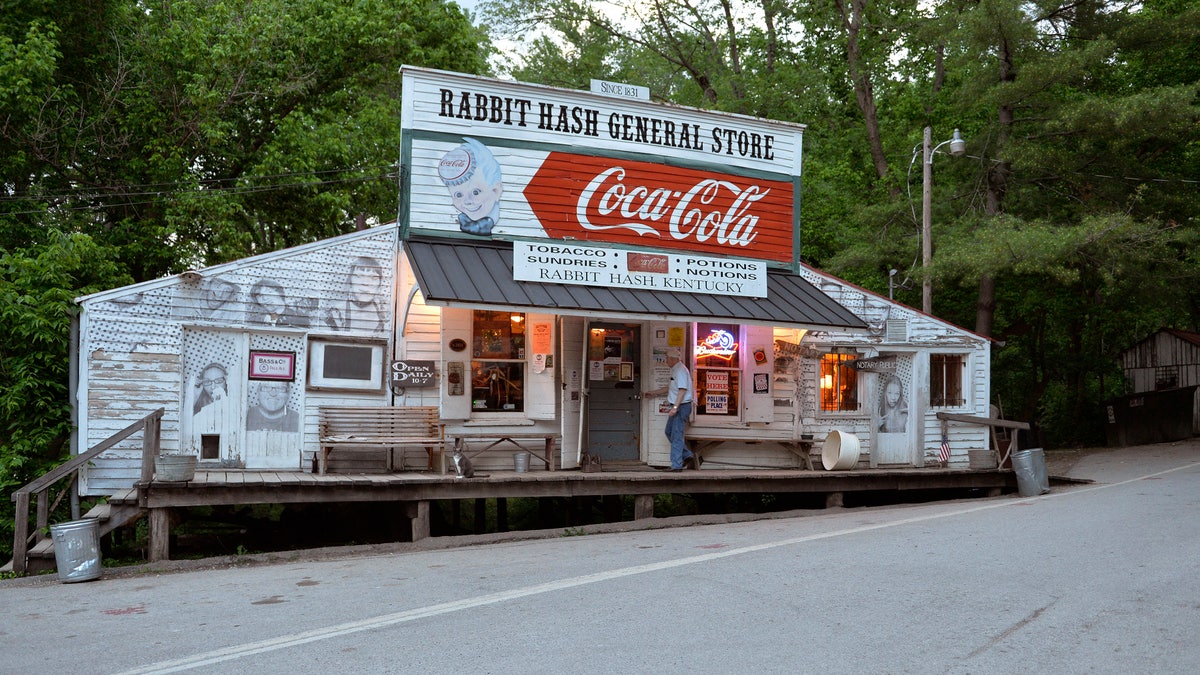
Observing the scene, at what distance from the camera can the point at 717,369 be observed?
1530 centimetres

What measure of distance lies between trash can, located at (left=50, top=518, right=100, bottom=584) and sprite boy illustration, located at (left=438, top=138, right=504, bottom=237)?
612 centimetres

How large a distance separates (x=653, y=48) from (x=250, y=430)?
22599 mm

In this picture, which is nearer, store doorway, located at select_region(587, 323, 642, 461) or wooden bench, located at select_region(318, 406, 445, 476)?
wooden bench, located at select_region(318, 406, 445, 476)

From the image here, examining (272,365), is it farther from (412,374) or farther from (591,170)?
(591,170)

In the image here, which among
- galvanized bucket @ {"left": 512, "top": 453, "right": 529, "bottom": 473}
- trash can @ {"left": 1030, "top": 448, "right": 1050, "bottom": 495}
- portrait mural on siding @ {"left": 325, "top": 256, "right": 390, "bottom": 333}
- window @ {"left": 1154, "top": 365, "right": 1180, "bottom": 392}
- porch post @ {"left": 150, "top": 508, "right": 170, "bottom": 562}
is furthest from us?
window @ {"left": 1154, "top": 365, "right": 1180, "bottom": 392}

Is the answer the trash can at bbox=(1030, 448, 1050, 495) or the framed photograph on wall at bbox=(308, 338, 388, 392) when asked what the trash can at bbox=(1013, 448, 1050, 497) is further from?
the framed photograph on wall at bbox=(308, 338, 388, 392)

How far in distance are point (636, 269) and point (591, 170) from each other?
1607 mm

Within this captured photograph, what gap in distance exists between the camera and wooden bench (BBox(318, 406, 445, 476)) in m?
12.5

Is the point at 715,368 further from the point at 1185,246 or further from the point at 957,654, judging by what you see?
the point at 1185,246

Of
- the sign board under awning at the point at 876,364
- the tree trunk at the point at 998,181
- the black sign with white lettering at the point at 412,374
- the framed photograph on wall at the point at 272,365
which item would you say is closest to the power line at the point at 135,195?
the black sign with white lettering at the point at 412,374

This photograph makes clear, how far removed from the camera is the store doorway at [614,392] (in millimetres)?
14438

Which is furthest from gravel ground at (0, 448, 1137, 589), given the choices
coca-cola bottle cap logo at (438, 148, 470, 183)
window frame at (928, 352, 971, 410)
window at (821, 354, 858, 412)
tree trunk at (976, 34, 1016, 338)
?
tree trunk at (976, 34, 1016, 338)

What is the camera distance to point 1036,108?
22.9m

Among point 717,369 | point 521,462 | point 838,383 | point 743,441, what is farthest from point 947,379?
point 521,462
